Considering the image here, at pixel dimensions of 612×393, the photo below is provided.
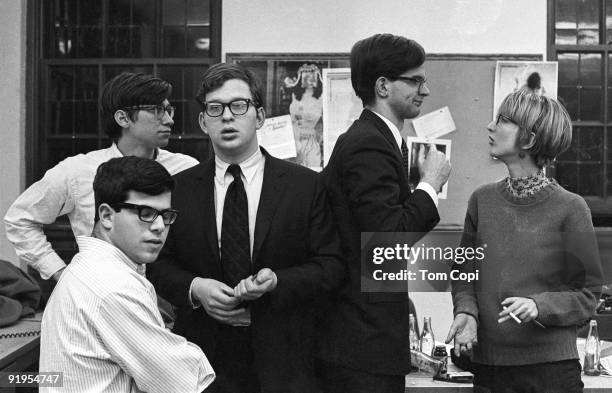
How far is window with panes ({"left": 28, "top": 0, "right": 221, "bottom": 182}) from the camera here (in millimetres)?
4434

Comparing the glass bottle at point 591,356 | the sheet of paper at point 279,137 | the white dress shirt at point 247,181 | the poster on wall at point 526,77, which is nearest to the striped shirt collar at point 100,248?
the white dress shirt at point 247,181

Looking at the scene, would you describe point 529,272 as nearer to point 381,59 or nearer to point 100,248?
point 381,59

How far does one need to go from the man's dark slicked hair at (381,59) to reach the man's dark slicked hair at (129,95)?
3.17ft

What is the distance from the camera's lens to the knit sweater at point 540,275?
2.08 m

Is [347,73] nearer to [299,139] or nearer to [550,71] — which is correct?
[299,139]

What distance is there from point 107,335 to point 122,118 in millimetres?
1297

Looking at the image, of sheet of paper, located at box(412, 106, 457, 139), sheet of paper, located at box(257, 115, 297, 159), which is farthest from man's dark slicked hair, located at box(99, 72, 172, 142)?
sheet of paper, located at box(412, 106, 457, 139)

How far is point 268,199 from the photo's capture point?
2.15 m

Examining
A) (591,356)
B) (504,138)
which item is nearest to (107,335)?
(504,138)

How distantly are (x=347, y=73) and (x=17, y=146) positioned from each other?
2.08 m

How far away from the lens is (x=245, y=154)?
221cm

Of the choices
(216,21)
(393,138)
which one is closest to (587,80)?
(216,21)

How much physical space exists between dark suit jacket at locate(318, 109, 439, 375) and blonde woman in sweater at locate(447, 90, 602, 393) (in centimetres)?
26

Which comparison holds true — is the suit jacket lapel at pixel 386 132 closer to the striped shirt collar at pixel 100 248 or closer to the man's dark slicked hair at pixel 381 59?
the man's dark slicked hair at pixel 381 59
